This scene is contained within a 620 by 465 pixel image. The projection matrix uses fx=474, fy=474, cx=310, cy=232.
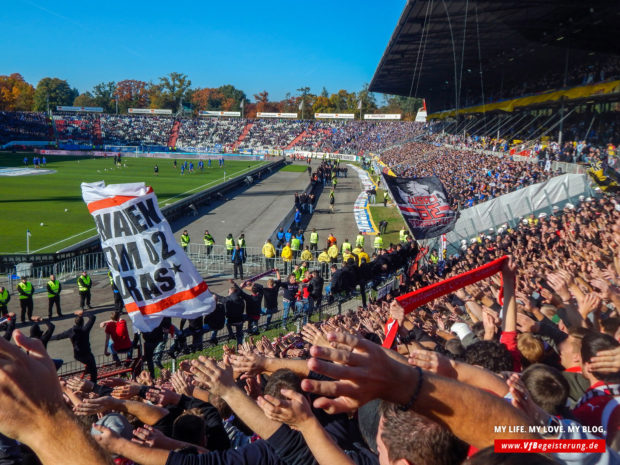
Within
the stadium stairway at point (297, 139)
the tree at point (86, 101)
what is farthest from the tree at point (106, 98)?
the stadium stairway at point (297, 139)

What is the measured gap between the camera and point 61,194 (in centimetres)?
3497

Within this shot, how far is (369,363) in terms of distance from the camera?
158cm

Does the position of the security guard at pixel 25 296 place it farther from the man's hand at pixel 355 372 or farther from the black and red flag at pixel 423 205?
the man's hand at pixel 355 372

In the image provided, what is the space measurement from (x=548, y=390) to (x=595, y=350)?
547mm

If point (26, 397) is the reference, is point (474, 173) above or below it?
above

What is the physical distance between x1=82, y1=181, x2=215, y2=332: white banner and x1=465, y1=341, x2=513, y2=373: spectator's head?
3375 mm

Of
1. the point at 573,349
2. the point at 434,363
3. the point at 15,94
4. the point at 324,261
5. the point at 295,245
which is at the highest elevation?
the point at 15,94

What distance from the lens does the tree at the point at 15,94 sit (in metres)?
115

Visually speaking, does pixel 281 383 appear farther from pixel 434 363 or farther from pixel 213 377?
pixel 434 363

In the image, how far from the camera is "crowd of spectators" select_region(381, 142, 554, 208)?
21.9m

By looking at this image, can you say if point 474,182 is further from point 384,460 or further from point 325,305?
point 384,460

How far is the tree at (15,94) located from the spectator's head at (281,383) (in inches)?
5289

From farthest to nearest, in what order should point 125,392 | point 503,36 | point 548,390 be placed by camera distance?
point 503,36
point 125,392
point 548,390

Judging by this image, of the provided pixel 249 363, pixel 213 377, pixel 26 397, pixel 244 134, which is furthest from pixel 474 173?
pixel 244 134
